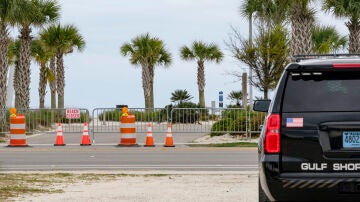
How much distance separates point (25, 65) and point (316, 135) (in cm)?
3952

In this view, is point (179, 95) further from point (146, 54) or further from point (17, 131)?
point (17, 131)

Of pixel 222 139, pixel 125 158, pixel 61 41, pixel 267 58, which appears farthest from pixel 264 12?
pixel 125 158

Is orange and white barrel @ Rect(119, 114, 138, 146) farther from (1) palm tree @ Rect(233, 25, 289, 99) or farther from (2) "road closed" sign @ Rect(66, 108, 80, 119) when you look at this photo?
(1) palm tree @ Rect(233, 25, 289, 99)

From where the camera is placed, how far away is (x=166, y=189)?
1299 cm

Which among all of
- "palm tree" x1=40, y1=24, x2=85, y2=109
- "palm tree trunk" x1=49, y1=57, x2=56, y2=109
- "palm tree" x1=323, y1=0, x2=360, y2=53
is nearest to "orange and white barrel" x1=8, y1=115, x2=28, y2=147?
"palm tree" x1=323, y1=0, x2=360, y2=53

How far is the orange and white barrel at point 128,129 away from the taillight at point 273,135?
18.2 meters

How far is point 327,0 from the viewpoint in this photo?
136 feet

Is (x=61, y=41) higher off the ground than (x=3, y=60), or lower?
higher

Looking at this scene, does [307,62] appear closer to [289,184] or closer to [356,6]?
[289,184]

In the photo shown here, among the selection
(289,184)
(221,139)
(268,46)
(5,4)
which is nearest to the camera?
(289,184)

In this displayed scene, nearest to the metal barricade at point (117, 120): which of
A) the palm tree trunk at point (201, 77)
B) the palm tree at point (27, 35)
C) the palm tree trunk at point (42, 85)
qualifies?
the palm tree at point (27, 35)

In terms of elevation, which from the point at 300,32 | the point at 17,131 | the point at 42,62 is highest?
the point at 42,62

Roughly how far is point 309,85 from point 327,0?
113ft

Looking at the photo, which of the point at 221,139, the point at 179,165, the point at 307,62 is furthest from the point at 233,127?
the point at 307,62
